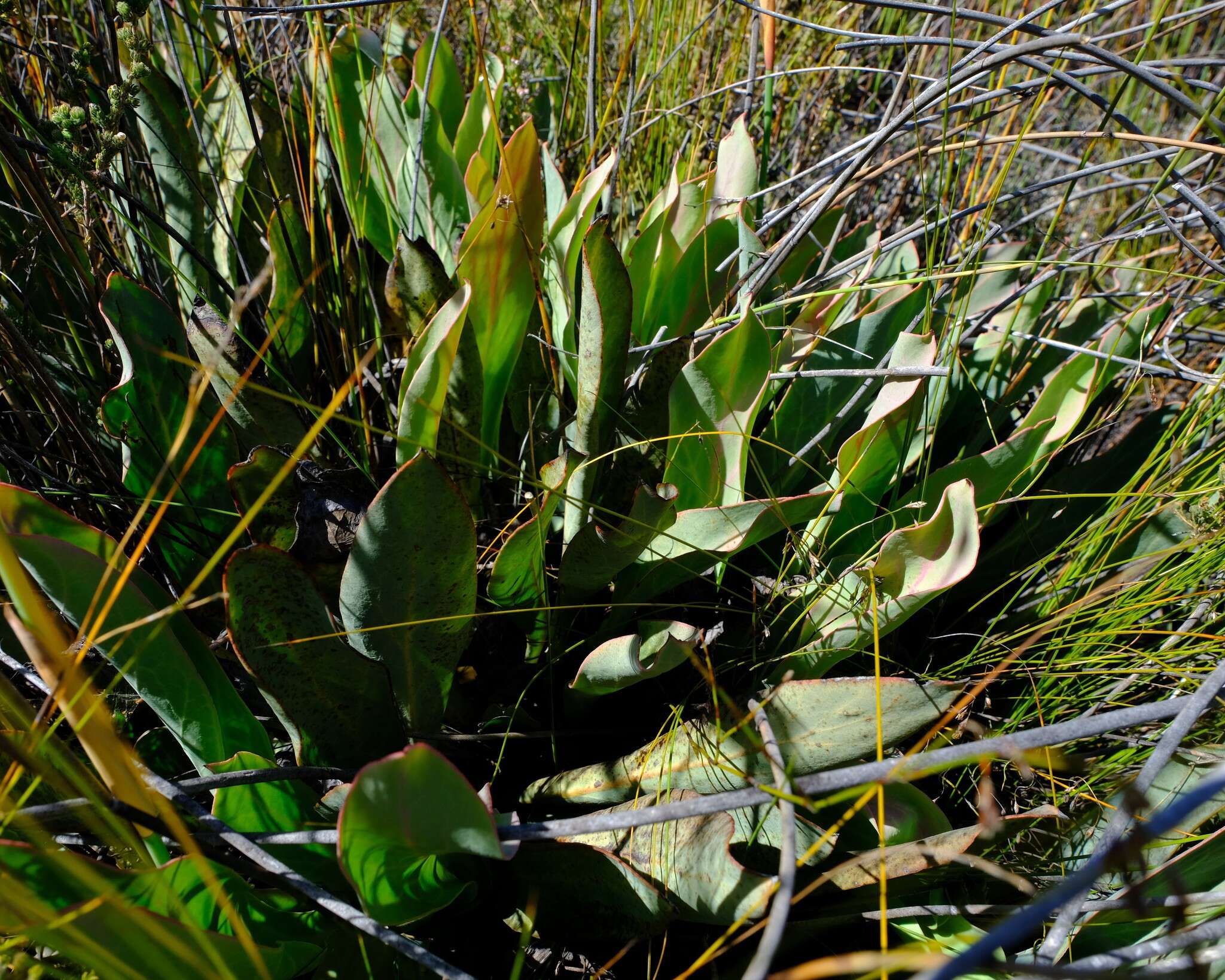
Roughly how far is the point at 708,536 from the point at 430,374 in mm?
345

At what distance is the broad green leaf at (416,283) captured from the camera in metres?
1.05

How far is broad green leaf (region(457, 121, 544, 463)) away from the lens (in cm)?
98

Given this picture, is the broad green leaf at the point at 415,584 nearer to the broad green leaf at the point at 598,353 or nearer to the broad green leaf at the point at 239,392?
the broad green leaf at the point at 598,353

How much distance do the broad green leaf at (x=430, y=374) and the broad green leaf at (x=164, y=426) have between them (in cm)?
25

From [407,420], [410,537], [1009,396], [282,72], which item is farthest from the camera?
[282,72]

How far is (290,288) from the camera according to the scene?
125 cm

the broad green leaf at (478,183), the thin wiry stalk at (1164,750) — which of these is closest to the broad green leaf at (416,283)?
the broad green leaf at (478,183)

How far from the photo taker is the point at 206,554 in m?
1.06

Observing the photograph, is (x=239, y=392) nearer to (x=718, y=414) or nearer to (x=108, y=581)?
(x=108, y=581)

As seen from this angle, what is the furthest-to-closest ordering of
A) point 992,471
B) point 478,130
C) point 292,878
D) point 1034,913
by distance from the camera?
point 478,130, point 992,471, point 292,878, point 1034,913

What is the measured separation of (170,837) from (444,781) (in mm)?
281

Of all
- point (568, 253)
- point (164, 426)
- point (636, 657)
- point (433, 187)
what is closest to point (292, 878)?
point (636, 657)

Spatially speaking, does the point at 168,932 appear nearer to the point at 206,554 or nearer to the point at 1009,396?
the point at 206,554

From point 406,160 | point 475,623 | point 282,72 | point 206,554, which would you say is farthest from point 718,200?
point 282,72
